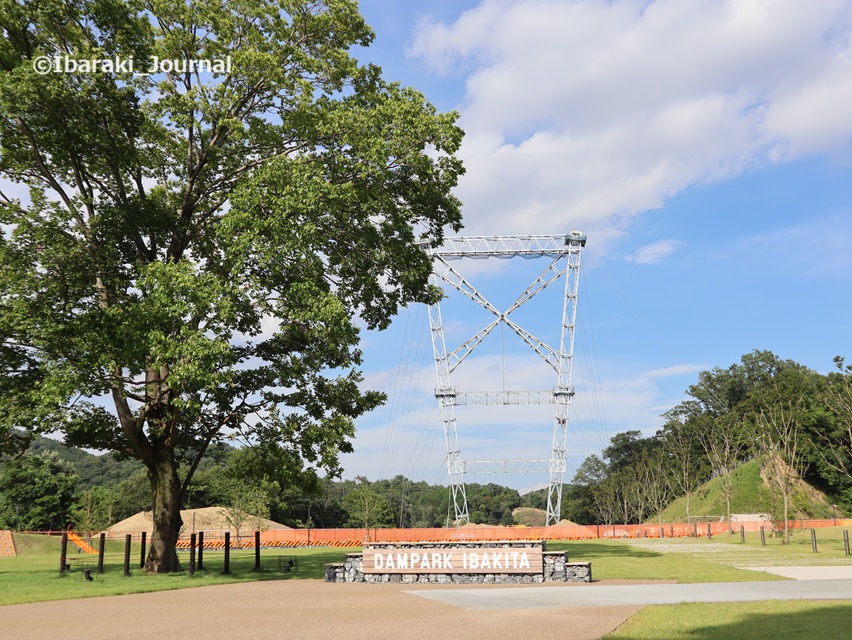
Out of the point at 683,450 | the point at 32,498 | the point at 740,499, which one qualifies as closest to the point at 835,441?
the point at 740,499

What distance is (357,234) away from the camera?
25156 mm

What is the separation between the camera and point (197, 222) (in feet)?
83.8

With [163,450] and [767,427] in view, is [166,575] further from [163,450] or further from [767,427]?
[767,427]

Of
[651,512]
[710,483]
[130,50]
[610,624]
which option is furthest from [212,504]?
[610,624]

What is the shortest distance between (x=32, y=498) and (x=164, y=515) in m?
55.8

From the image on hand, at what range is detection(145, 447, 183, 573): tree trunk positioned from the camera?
2367 centimetres

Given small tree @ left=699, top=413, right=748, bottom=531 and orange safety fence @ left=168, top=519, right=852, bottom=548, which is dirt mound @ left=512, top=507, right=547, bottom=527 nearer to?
small tree @ left=699, top=413, right=748, bottom=531

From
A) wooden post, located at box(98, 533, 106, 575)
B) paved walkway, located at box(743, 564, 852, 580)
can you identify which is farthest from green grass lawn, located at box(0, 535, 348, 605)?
paved walkway, located at box(743, 564, 852, 580)

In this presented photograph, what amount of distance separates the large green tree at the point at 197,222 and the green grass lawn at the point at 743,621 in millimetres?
12686

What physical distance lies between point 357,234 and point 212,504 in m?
67.9

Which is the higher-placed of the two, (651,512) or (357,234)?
(357,234)

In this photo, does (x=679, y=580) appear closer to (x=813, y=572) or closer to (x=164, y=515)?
(x=813, y=572)

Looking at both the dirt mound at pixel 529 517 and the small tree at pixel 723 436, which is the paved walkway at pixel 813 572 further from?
the dirt mound at pixel 529 517

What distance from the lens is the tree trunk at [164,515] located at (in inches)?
932
